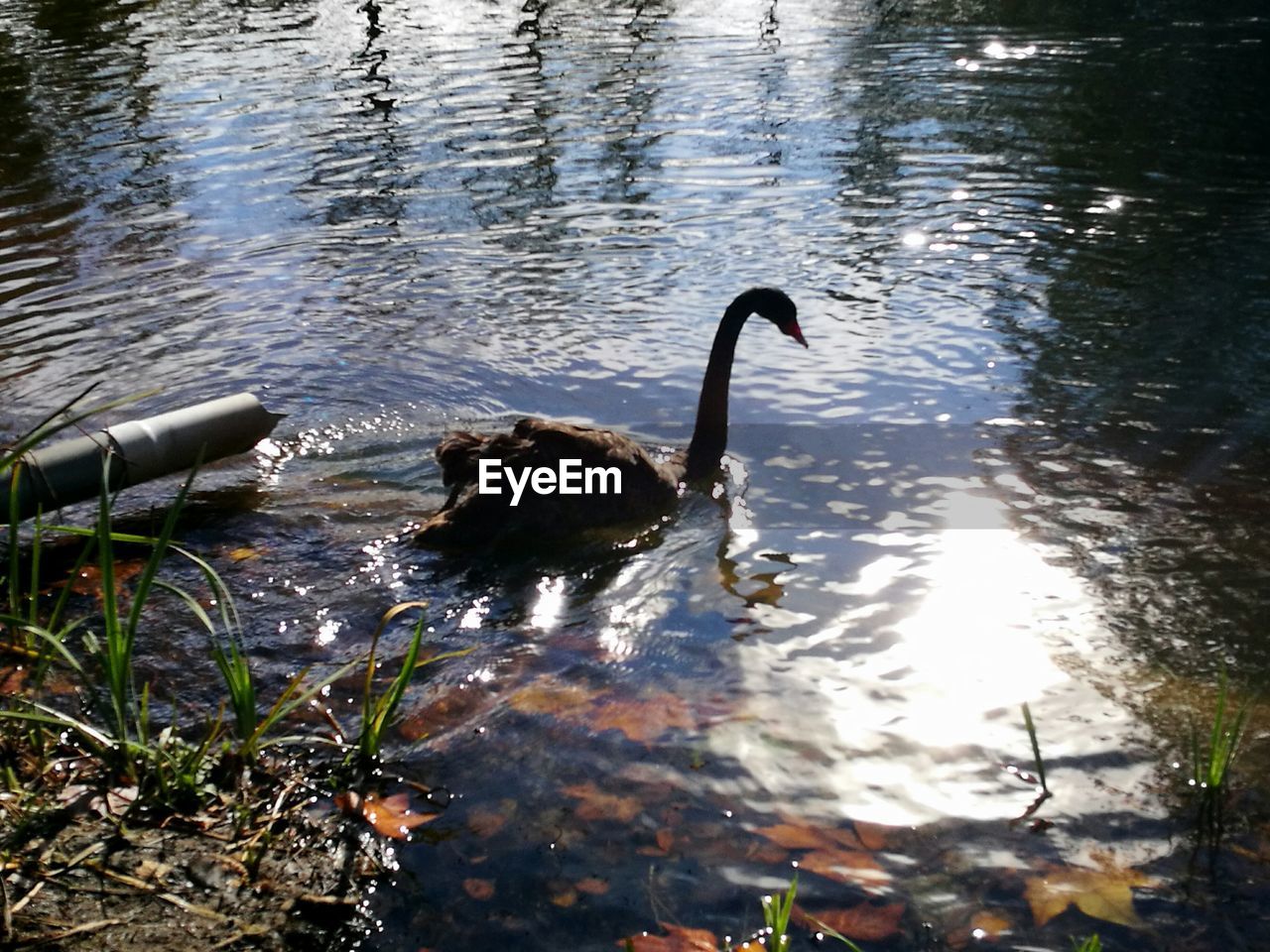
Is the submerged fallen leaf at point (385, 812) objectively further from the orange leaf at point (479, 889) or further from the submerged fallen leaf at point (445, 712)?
the submerged fallen leaf at point (445, 712)

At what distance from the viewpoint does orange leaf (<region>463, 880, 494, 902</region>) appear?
3.55 meters

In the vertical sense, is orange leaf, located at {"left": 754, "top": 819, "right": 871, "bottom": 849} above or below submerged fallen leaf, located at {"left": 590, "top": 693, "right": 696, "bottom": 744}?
below

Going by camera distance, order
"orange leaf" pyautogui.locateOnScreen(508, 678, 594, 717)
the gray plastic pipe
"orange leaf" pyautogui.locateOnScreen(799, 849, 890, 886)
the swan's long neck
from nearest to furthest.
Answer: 1. "orange leaf" pyautogui.locateOnScreen(799, 849, 890, 886)
2. "orange leaf" pyautogui.locateOnScreen(508, 678, 594, 717)
3. the gray plastic pipe
4. the swan's long neck

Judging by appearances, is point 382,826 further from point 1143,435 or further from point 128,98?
point 128,98

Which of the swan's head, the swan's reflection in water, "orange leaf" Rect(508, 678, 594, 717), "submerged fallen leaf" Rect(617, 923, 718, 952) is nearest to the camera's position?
"submerged fallen leaf" Rect(617, 923, 718, 952)

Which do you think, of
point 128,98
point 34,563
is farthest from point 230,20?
point 34,563

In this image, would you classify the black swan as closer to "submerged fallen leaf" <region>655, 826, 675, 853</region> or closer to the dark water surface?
the dark water surface

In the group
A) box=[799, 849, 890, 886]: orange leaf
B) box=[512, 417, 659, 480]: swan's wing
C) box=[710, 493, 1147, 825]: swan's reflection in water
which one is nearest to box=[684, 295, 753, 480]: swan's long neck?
box=[512, 417, 659, 480]: swan's wing

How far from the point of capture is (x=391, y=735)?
14.0 ft

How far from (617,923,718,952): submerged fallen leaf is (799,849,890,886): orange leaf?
445 millimetres

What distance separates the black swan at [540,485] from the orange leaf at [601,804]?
1951mm

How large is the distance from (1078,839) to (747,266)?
6453 millimetres

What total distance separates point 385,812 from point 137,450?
2595mm

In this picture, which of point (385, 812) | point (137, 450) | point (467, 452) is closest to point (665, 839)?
point (385, 812)
